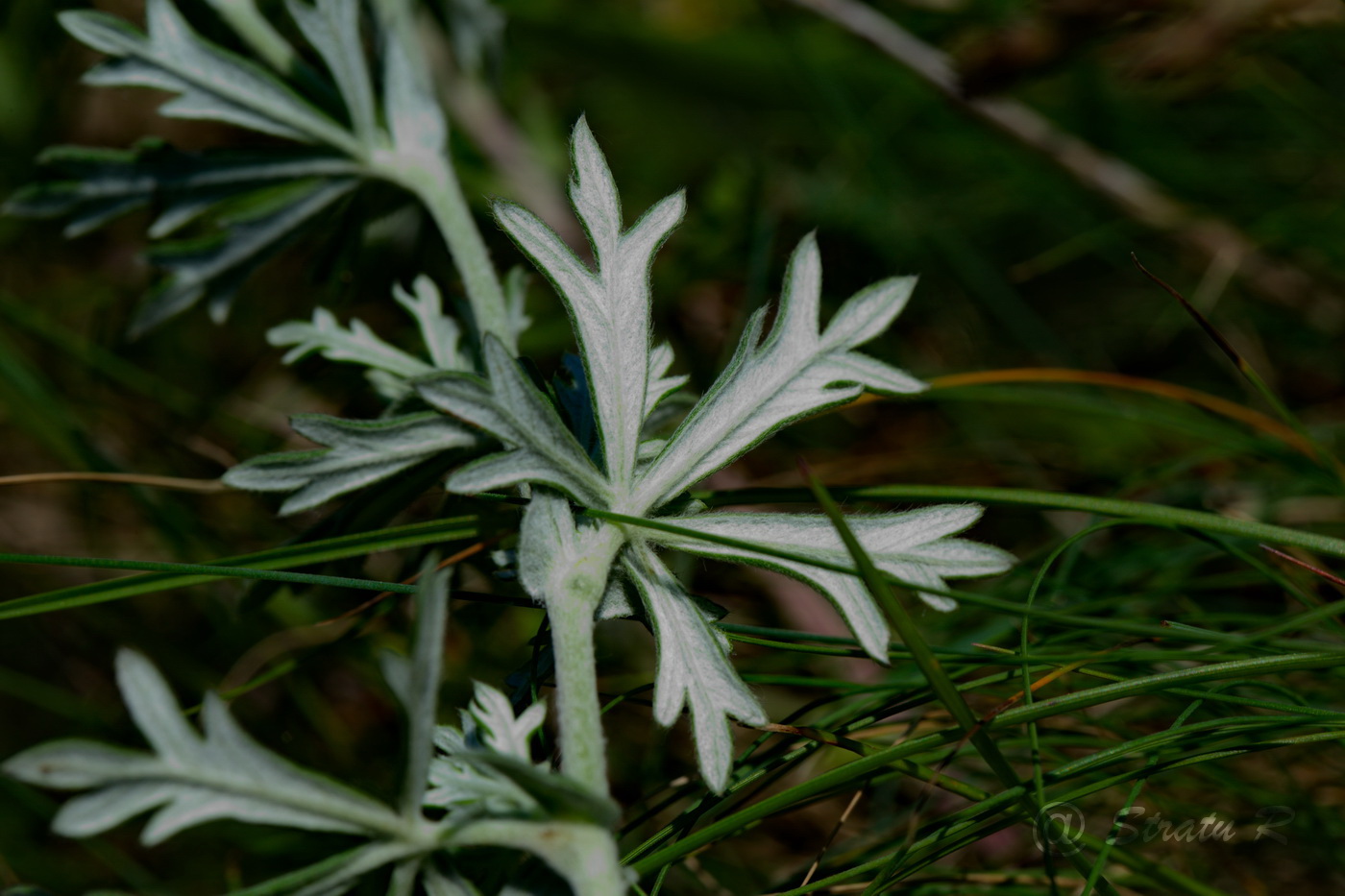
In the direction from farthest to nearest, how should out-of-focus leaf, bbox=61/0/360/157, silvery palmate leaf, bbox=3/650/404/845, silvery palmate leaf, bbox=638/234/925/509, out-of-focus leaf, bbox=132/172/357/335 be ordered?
1. out-of-focus leaf, bbox=132/172/357/335
2. out-of-focus leaf, bbox=61/0/360/157
3. silvery palmate leaf, bbox=638/234/925/509
4. silvery palmate leaf, bbox=3/650/404/845

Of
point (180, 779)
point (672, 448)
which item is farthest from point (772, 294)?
point (180, 779)

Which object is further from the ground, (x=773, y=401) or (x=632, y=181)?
(x=632, y=181)

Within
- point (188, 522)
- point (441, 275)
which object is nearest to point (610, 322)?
point (441, 275)

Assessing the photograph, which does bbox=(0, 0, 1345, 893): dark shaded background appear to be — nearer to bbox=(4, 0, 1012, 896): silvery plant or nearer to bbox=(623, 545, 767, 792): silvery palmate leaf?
bbox=(4, 0, 1012, 896): silvery plant

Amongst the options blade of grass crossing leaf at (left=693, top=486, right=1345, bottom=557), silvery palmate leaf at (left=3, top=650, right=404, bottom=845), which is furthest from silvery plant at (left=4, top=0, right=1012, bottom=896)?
blade of grass crossing leaf at (left=693, top=486, right=1345, bottom=557)

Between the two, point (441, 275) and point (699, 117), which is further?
point (699, 117)

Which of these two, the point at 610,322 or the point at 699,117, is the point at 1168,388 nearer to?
the point at 610,322
